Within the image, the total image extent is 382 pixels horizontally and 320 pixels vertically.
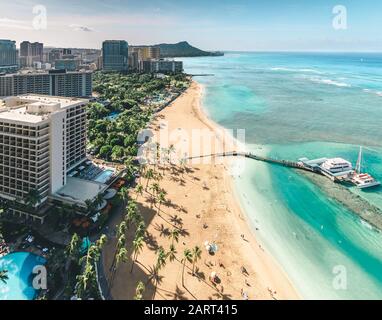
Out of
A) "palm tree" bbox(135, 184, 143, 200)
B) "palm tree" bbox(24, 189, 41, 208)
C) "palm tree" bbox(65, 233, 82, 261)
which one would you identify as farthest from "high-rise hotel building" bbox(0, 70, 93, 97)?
"palm tree" bbox(65, 233, 82, 261)

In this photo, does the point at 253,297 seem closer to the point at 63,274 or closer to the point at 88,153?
the point at 63,274

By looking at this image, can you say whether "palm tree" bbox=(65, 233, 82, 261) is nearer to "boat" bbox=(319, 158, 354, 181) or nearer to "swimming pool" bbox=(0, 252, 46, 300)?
"swimming pool" bbox=(0, 252, 46, 300)

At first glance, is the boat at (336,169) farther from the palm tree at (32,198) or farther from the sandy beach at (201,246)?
the palm tree at (32,198)

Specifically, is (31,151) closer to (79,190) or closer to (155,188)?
(79,190)

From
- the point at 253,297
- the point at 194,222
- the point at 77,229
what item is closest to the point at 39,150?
the point at 77,229
